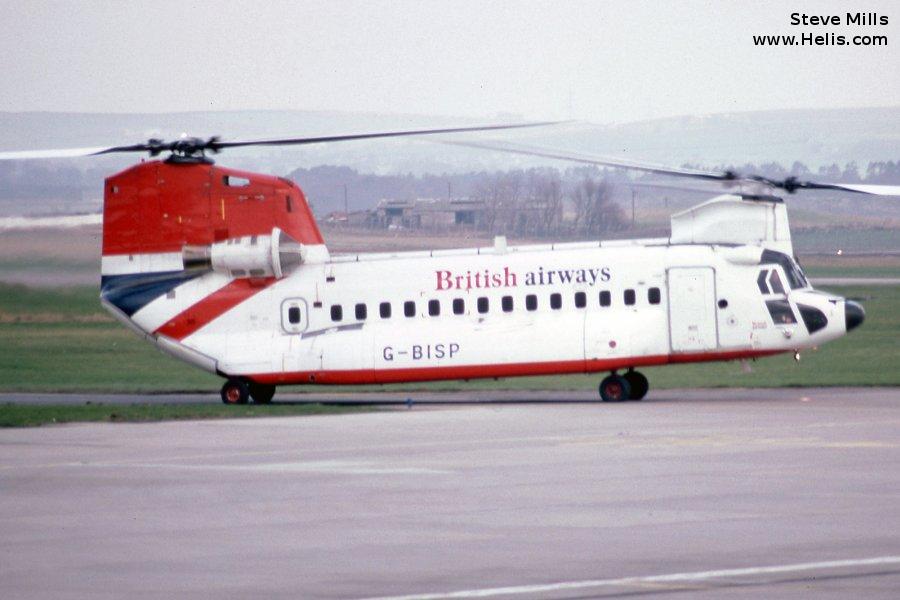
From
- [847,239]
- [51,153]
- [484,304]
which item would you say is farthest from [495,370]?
[847,239]

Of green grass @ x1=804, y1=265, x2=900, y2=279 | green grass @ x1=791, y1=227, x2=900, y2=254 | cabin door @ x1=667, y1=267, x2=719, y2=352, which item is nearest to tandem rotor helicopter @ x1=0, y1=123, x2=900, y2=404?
cabin door @ x1=667, y1=267, x2=719, y2=352

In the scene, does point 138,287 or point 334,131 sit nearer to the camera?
point 138,287

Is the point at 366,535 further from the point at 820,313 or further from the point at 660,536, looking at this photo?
the point at 820,313

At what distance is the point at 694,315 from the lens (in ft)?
108

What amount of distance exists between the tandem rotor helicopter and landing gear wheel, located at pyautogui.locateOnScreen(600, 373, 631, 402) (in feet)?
0.13

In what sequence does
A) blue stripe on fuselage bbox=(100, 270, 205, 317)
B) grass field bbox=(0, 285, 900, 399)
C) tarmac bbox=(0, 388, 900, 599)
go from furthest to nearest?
grass field bbox=(0, 285, 900, 399), blue stripe on fuselage bbox=(100, 270, 205, 317), tarmac bbox=(0, 388, 900, 599)

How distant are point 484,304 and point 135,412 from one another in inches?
278

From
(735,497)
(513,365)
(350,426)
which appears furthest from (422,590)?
(513,365)

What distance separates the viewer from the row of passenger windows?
33406mm

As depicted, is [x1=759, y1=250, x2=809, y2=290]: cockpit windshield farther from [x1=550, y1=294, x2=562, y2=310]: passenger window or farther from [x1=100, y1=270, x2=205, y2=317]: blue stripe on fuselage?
[x1=100, y1=270, x2=205, y2=317]: blue stripe on fuselage

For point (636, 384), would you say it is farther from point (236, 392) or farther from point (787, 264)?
point (236, 392)

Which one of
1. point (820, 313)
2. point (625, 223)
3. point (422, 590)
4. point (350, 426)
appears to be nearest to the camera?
point (422, 590)

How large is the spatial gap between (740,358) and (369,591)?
21190 mm

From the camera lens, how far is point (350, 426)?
27656 mm
